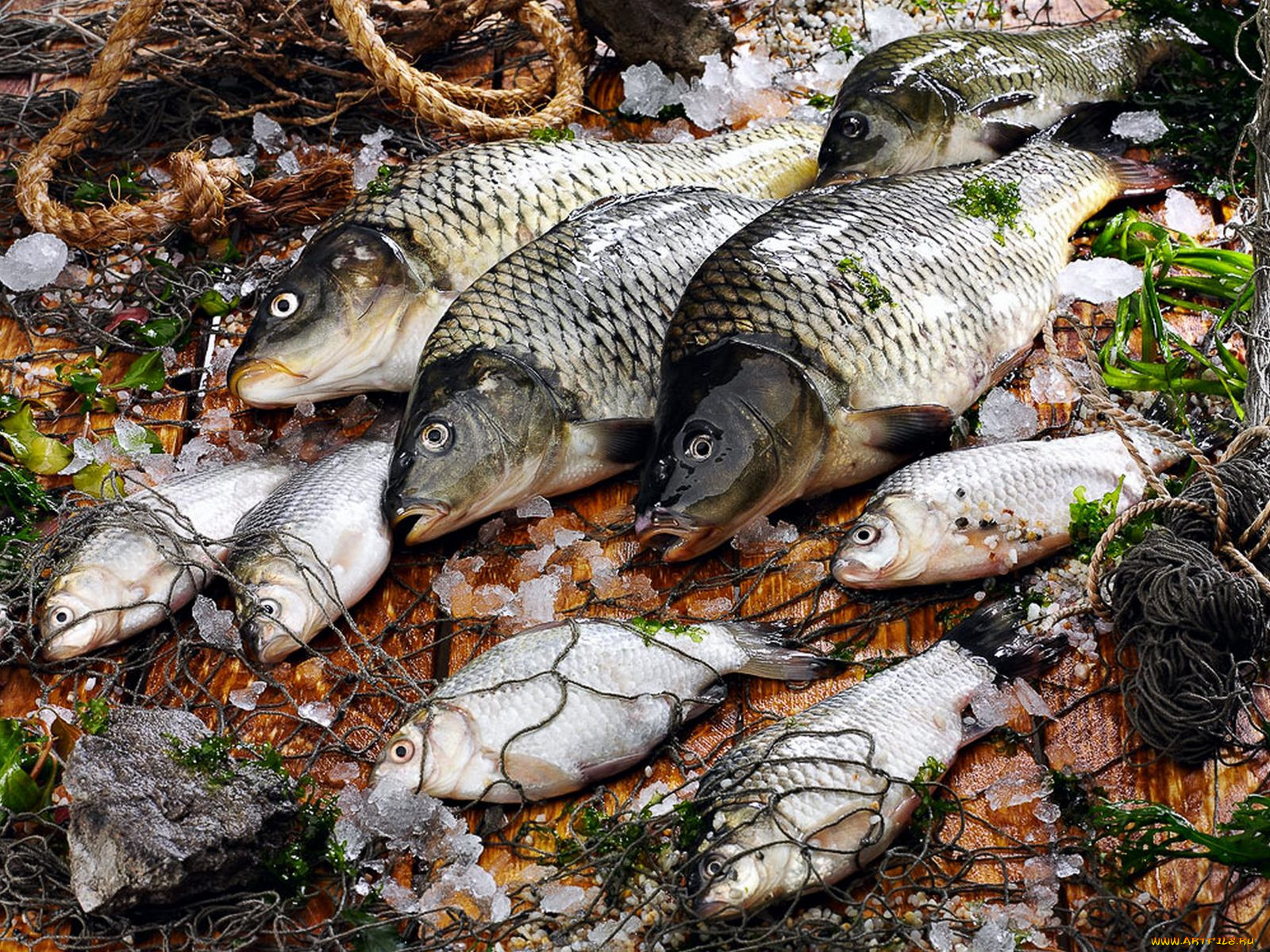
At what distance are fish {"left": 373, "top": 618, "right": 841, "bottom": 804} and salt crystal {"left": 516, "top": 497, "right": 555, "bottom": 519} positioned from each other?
485 millimetres

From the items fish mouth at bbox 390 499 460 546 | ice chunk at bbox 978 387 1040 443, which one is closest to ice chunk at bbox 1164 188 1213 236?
ice chunk at bbox 978 387 1040 443

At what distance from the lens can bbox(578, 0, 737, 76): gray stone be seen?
15.4 ft

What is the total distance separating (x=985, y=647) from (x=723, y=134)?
201 centimetres

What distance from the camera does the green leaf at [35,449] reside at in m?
3.78

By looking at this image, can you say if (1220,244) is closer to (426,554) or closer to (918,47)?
(918,47)

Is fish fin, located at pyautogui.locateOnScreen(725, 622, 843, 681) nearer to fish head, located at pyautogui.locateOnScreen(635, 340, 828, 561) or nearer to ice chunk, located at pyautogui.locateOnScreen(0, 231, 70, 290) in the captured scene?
fish head, located at pyautogui.locateOnScreen(635, 340, 828, 561)

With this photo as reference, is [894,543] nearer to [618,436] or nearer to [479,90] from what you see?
[618,436]

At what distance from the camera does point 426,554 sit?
357cm

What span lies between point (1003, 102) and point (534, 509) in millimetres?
1998

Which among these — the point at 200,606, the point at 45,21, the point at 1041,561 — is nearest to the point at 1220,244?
the point at 1041,561

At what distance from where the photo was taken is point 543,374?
342cm

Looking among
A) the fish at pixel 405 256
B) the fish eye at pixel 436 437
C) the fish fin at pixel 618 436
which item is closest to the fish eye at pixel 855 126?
the fish at pixel 405 256

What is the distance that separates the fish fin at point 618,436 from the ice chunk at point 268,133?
2.00 metres

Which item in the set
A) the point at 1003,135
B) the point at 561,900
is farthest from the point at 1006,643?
the point at 1003,135
